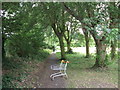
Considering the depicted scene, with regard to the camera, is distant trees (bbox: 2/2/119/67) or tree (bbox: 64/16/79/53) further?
tree (bbox: 64/16/79/53)

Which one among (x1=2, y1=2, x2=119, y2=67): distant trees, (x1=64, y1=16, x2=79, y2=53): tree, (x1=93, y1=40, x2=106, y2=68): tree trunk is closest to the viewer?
(x1=2, y1=2, x2=119, y2=67): distant trees

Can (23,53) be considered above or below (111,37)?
below

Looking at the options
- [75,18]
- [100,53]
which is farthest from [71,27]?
[100,53]

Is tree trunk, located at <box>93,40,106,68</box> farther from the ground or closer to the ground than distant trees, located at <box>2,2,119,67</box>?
closer to the ground

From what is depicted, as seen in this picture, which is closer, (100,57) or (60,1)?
(60,1)

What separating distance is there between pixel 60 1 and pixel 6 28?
288 centimetres

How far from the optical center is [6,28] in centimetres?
473

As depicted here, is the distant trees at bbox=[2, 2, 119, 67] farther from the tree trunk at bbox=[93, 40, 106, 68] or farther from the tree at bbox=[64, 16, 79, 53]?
the tree at bbox=[64, 16, 79, 53]

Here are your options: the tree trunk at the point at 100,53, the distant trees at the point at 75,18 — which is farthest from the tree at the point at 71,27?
the tree trunk at the point at 100,53

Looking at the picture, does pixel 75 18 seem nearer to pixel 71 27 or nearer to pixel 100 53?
pixel 100 53

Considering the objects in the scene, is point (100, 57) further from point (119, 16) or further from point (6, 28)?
point (6, 28)

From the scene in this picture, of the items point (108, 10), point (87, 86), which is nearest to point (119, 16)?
point (108, 10)

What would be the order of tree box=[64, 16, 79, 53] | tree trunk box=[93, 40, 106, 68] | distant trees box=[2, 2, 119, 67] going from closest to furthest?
distant trees box=[2, 2, 119, 67], tree trunk box=[93, 40, 106, 68], tree box=[64, 16, 79, 53]

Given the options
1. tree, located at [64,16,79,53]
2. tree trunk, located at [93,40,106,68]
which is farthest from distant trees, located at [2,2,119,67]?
tree, located at [64,16,79,53]
